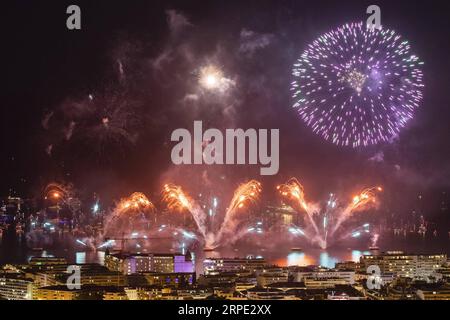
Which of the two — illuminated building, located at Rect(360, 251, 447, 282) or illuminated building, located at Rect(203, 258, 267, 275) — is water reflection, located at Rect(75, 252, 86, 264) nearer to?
illuminated building, located at Rect(203, 258, 267, 275)

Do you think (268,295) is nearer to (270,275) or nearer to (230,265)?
(270,275)

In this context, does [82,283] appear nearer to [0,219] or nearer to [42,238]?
[42,238]

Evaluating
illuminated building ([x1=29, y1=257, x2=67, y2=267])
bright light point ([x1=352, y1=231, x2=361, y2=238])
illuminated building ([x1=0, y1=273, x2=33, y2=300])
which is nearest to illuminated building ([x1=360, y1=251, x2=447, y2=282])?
illuminated building ([x1=29, y1=257, x2=67, y2=267])

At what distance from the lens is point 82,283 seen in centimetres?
1271

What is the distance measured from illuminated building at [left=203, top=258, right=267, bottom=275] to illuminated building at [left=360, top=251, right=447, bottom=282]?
2.04 metres

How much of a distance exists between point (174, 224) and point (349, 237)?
487 cm

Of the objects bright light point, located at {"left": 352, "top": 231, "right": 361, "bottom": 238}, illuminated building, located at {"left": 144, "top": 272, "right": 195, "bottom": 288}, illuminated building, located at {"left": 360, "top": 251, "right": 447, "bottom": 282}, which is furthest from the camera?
bright light point, located at {"left": 352, "top": 231, "right": 361, "bottom": 238}

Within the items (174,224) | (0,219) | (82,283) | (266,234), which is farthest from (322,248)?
(0,219)

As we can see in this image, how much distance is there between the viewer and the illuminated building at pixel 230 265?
1498cm

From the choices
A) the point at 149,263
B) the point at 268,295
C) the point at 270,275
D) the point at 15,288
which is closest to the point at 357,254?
the point at 149,263

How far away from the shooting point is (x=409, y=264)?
16.0 metres

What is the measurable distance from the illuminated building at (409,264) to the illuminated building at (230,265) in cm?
204

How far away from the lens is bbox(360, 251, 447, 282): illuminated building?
604 inches
